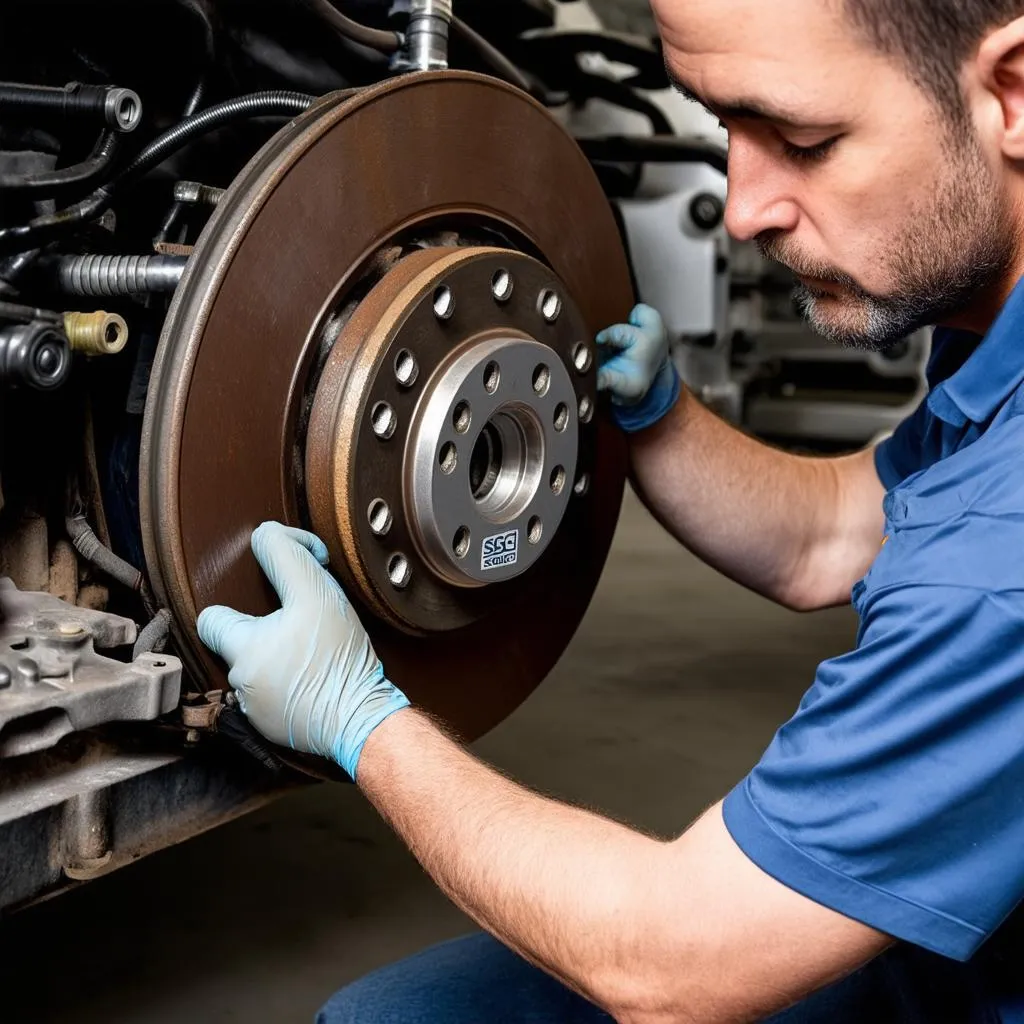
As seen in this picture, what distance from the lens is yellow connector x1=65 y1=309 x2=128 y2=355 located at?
0.71m

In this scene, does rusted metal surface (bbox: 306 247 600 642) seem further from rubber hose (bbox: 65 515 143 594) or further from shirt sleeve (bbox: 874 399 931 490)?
shirt sleeve (bbox: 874 399 931 490)

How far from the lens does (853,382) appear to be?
3.38 meters

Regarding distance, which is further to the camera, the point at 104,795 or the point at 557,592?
the point at 557,592

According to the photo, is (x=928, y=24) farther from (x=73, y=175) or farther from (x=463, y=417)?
(x=73, y=175)

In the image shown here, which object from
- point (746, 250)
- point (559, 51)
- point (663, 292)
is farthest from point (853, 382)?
point (559, 51)

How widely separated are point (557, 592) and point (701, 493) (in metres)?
0.18

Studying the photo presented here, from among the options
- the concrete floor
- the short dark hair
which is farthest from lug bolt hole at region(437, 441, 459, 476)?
the concrete floor

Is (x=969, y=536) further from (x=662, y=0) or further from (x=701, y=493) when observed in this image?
(x=701, y=493)

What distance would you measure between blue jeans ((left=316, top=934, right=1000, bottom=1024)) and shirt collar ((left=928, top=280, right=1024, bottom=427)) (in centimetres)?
36

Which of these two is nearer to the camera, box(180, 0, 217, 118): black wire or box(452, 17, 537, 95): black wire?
box(180, 0, 217, 118): black wire

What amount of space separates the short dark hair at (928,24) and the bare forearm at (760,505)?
492mm

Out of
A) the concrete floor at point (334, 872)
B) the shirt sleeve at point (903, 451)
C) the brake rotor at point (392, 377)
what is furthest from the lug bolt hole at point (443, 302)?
the concrete floor at point (334, 872)

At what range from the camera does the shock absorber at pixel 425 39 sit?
0.90 m

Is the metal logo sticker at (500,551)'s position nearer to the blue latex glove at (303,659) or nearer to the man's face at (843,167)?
the blue latex glove at (303,659)
